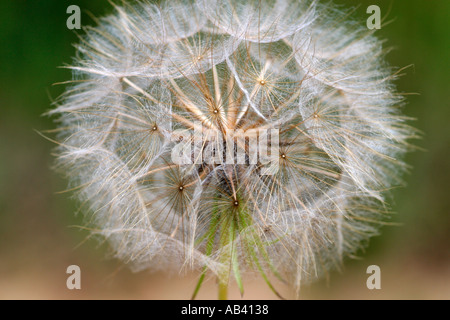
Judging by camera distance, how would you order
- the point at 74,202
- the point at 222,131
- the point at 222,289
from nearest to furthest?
the point at 222,131, the point at 222,289, the point at 74,202

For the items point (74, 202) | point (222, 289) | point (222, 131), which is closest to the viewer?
point (222, 131)

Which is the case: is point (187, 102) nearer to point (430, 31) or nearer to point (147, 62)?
point (147, 62)

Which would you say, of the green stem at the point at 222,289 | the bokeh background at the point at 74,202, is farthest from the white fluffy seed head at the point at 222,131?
the bokeh background at the point at 74,202

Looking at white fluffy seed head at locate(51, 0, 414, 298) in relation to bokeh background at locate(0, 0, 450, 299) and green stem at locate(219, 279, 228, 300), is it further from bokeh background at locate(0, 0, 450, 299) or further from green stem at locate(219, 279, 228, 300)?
bokeh background at locate(0, 0, 450, 299)

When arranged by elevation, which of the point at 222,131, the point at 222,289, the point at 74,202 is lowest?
the point at 222,289

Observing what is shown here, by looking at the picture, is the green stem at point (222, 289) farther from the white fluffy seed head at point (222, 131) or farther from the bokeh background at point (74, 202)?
the bokeh background at point (74, 202)

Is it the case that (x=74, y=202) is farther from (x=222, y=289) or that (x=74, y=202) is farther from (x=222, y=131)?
(x=222, y=131)

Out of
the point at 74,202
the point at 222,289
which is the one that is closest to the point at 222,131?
the point at 222,289
